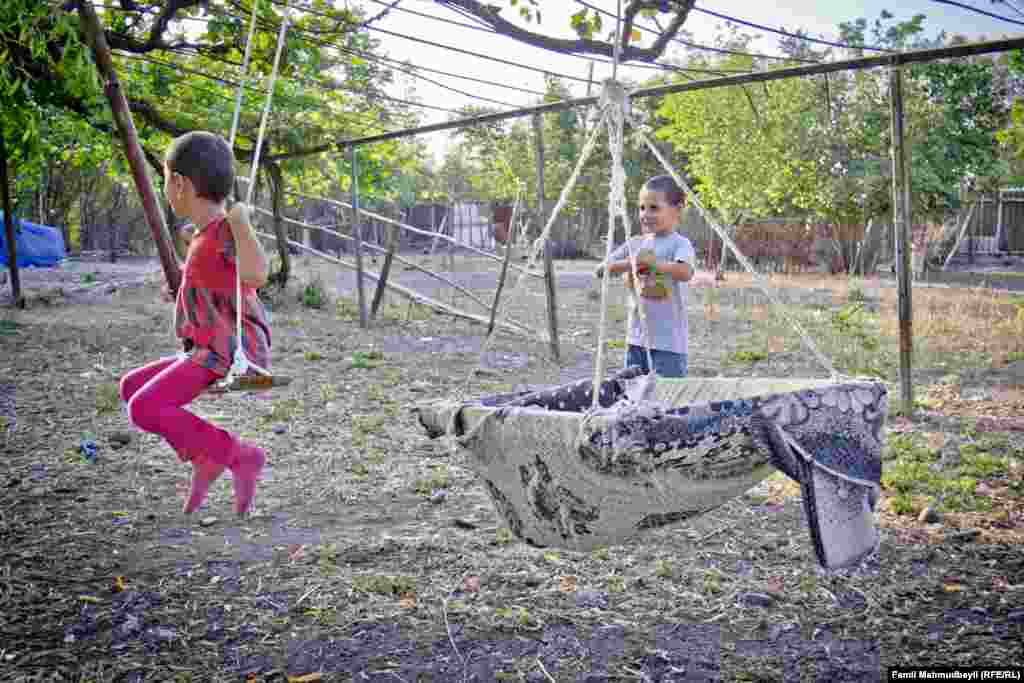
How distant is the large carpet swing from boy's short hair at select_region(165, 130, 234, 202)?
2.84 feet

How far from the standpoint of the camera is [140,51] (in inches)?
249

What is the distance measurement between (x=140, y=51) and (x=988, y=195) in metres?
19.3

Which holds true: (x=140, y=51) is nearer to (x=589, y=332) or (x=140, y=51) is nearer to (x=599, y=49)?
(x=599, y=49)

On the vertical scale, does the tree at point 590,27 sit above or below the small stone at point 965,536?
above

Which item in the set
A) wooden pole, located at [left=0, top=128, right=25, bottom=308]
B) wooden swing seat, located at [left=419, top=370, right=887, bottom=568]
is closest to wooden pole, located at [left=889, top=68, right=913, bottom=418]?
wooden swing seat, located at [left=419, top=370, right=887, bottom=568]

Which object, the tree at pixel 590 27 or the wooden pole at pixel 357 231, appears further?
the wooden pole at pixel 357 231

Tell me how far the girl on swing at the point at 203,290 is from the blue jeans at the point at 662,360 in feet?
4.75

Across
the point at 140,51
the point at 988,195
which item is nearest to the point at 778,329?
the point at 140,51

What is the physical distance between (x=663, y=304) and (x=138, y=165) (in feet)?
6.10

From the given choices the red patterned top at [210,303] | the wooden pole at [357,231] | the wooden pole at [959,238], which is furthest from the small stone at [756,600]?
the wooden pole at [959,238]

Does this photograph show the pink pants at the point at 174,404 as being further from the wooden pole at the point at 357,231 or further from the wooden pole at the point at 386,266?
the wooden pole at the point at 386,266

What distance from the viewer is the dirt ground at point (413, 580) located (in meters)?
2.43

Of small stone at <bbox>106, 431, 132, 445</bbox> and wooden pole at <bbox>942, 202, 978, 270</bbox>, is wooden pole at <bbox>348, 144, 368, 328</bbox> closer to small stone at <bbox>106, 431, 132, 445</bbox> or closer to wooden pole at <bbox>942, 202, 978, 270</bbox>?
small stone at <bbox>106, 431, 132, 445</bbox>

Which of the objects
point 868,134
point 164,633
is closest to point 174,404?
point 164,633
